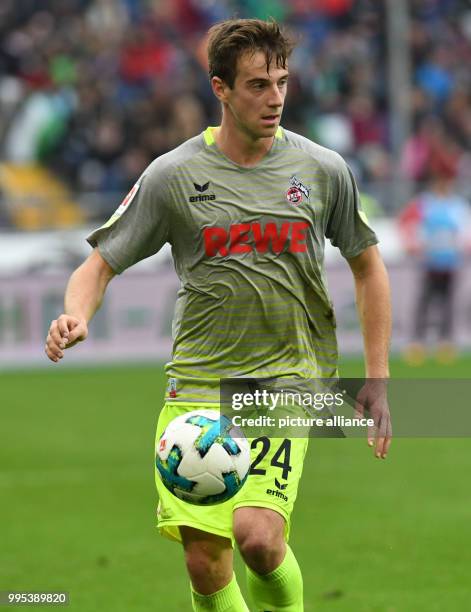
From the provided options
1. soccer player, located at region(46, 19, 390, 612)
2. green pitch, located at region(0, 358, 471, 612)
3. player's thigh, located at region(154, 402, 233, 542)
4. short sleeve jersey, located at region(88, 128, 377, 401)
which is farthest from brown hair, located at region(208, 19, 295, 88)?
green pitch, located at region(0, 358, 471, 612)

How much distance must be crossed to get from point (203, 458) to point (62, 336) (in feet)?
2.20

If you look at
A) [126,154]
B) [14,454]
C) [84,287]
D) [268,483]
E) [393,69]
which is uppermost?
[393,69]

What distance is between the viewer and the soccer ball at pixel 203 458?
4957 millimetres

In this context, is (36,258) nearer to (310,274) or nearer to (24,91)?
(24,91)

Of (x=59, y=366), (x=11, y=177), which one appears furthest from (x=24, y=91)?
(x=59, y=366)

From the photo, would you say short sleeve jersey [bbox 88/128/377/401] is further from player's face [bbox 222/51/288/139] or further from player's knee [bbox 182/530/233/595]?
player's knee [bbox 182/530/233/595]

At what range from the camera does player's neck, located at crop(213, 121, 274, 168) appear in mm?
5230

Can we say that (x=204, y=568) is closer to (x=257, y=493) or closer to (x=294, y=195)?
(x=257, y=493)

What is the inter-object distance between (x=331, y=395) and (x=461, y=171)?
16.3m

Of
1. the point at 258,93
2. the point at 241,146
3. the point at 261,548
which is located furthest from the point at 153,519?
the point at 258,93

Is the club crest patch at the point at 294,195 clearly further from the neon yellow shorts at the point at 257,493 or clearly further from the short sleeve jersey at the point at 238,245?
the neon yellow shorts at the point at 257,493

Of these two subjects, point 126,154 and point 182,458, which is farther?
point 126,154

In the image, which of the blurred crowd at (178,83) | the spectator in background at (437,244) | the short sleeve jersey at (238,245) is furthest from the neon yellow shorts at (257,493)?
the blurred crowd at (178,83)

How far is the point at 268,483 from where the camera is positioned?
16.7 feet
